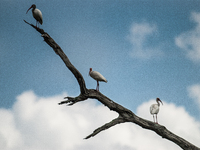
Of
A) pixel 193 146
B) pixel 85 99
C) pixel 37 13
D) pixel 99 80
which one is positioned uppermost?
pixel 37 13

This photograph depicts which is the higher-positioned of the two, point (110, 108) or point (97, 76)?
point (97, 76)

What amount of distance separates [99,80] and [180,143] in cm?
417

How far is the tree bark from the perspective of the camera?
888cm

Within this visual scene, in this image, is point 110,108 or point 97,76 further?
point 97,76

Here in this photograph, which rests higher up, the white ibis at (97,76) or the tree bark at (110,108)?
the white ibis at (97,76)

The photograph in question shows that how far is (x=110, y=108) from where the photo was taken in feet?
31.0

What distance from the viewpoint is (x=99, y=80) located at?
1032 cm

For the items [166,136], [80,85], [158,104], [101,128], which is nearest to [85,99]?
[80,85]

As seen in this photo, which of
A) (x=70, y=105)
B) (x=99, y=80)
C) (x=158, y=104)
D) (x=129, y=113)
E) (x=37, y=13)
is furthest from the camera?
(x=158, y=104)

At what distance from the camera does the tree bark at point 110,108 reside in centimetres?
888

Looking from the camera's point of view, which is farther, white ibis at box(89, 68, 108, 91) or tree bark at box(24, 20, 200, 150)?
white ibis at box(89, 68, 108, 91)

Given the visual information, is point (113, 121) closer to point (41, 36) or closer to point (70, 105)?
point (70, 105)

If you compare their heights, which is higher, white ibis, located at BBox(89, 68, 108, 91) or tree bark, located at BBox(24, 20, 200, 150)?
white ibis, located at BBox(89, 68, 108, 91)

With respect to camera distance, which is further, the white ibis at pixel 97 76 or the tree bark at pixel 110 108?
the white ibis at pixel 97 76
